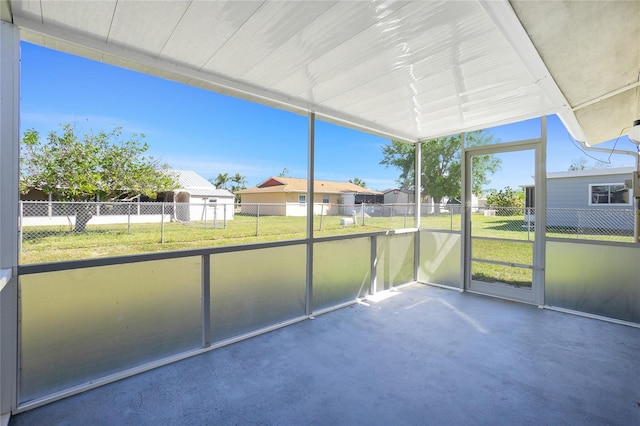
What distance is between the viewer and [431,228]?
477 centimetres

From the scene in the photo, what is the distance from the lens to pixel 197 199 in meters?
2.48

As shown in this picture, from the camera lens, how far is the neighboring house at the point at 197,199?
238 cm

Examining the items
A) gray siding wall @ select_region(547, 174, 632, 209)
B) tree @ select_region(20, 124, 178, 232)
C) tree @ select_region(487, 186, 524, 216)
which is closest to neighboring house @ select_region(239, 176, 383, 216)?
tree @ select_region(20, 124, 178, 232)

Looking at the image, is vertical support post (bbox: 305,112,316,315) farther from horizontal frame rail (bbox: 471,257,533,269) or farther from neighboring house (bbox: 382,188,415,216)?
horizontal frame rail (bbox: 471,257,533,269)

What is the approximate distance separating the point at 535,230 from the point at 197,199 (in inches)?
153

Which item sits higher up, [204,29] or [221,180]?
[204,29]

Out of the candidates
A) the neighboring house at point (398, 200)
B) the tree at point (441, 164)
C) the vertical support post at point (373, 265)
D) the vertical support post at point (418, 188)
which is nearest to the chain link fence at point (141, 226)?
the vertical support post at point (373, 265)

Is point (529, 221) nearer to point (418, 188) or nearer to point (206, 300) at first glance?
point (418, 188)

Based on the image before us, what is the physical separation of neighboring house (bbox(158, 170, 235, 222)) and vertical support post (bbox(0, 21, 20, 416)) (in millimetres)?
810

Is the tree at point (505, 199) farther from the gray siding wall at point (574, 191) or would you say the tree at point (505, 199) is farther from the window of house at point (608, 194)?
the window of house at point (608, 194)

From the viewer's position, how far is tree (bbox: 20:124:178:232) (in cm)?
194

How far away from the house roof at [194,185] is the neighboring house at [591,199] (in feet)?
12.5

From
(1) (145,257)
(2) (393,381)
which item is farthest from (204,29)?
(2) (393,381)

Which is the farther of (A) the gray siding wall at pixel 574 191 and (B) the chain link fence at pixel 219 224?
(A) the gray siding wall at pixel 574 191
